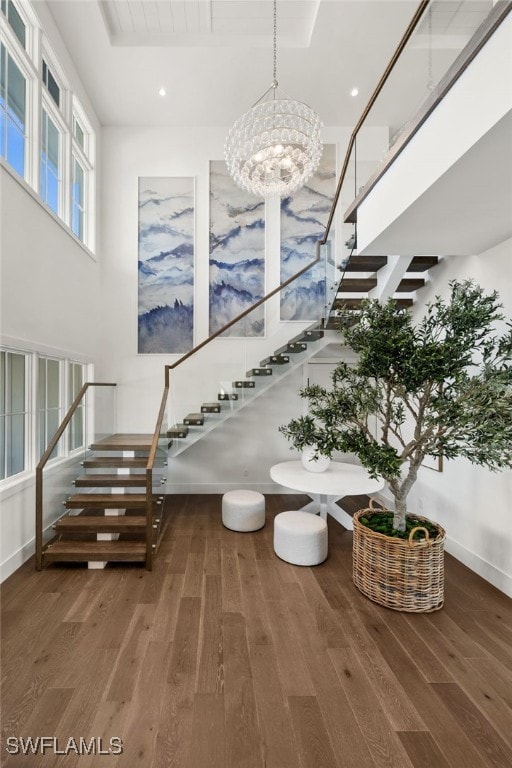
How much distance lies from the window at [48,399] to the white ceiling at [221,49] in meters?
3.92

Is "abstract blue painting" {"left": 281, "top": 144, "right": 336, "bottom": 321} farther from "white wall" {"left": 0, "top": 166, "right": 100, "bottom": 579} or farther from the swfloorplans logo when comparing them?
the swfloorplans logo

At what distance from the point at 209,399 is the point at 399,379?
2885mm

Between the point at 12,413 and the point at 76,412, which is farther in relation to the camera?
the point at 76,412

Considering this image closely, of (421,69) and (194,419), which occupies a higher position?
(421,69)

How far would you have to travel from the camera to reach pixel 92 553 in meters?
3.35

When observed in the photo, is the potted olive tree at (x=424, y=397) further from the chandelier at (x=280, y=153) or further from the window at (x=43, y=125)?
the window at (x=43, y=125)

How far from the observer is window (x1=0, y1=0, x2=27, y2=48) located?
3477mm

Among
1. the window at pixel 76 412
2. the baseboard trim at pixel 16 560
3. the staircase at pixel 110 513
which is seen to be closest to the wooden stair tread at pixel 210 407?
the staircase at pixel 110 513

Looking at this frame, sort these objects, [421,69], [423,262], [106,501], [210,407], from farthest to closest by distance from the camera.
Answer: [210,407] < [423,262] < [106,501] < [421,69]

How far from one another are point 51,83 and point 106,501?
5040 millimetres

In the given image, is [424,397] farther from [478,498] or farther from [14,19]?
[14,19]

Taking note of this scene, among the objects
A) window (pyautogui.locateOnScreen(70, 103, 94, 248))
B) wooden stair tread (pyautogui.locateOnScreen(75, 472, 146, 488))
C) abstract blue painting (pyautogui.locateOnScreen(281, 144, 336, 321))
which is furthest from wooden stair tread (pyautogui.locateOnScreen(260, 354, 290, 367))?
window (pyautogui.locateOnScreen(70, 103, 94, 248))

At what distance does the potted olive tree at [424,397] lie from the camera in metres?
2.42

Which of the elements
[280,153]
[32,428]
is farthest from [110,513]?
[280,153]
